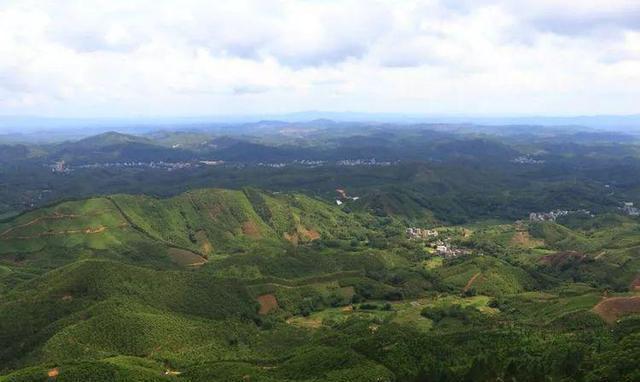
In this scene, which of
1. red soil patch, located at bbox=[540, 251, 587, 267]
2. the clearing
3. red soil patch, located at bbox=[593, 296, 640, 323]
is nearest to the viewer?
red soil patch, located at bbox=[593, 296, 640, 323]

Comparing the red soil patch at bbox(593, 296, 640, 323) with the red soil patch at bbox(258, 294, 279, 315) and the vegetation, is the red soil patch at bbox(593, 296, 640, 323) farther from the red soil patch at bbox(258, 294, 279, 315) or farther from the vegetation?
the red soil patch at bbox(258, 294, 279, 315)

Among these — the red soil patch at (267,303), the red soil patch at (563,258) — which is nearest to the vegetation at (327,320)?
the red soil patch at (267,303)

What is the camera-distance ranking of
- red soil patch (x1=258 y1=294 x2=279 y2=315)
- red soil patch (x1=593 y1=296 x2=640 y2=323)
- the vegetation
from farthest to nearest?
red soil patch (x1=258 y1=294 x2=279 y2=315), red soil patch (x1=593 y1=296 x2=640 y2=323), the vegetation

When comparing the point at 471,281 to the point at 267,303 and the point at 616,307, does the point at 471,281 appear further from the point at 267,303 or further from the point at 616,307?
the point at 267,303

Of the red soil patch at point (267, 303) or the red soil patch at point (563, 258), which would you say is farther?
the red soil patch at point (563, 258)

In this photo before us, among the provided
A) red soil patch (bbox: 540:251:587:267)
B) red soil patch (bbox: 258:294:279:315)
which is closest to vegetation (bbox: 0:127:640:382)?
red soil patch (bbox: 258:294:279:315)

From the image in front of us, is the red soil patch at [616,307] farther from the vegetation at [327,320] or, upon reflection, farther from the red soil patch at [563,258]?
the red soil patch at [563,258]
